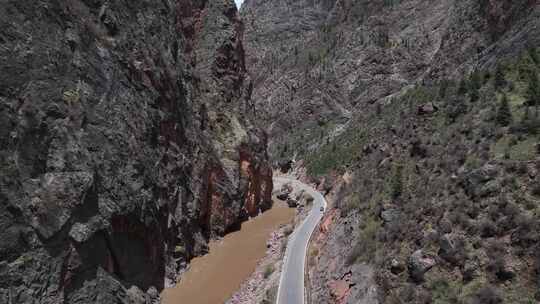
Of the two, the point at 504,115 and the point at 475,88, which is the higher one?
the point at 475,88

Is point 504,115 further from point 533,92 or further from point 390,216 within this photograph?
point 390,216

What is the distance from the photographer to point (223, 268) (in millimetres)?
28953

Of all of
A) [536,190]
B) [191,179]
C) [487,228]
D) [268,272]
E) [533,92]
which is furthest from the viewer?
[191,179]

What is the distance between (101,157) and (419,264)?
1541cm

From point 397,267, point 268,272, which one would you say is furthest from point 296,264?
point 397,267

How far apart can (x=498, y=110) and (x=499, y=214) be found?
6679 millimetres

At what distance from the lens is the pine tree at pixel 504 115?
1723cm

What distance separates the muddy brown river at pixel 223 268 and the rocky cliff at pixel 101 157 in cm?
101

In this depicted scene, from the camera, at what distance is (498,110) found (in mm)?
18078

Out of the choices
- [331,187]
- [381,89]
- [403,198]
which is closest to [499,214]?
[403,198]

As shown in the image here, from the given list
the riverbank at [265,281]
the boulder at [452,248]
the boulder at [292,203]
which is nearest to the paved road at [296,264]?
the riverbank at [265,281]

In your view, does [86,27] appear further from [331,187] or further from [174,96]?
[331,187]

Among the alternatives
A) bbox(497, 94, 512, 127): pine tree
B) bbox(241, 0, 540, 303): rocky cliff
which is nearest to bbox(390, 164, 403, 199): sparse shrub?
bbox(241, 0, 540, 303): rocky cliff

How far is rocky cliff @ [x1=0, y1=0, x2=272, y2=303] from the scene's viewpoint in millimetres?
15641
